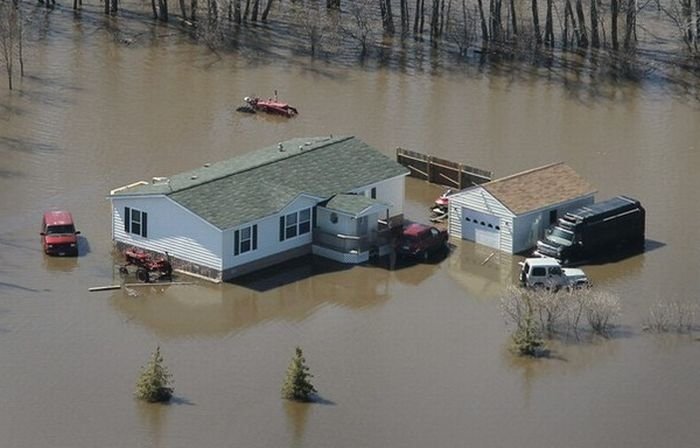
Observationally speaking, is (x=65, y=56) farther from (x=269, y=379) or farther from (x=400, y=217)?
(x=269, y=379)

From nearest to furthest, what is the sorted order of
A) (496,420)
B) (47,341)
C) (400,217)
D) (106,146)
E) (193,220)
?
(496,420) < (47,341) < (193,220) < (400,217) < (106,146)

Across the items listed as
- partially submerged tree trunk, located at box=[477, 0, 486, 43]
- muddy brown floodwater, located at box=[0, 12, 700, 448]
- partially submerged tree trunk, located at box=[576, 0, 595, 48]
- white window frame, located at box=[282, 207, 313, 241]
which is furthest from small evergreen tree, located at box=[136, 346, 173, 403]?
partially submerged tree trunk, located at box=[576, 0, 595, 48]

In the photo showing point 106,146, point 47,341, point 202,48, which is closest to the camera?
point 47,341

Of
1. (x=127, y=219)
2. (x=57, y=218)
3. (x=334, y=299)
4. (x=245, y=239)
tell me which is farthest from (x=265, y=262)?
(x=57, y=218)

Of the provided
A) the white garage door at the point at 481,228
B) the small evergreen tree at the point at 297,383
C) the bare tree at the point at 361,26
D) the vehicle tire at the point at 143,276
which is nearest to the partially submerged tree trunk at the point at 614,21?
the bare tree at the point at 361,26

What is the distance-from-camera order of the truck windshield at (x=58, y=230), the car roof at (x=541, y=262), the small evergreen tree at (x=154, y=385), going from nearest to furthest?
the small evergreen tree at (x=154, y=385) → the car roof at (x=541, y=262) → the truck windshield at (x=58, y=230)

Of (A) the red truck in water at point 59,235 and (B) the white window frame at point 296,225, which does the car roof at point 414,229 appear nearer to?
(B) the white window frame at point 296,225

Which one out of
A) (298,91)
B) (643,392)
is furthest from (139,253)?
(298,91)

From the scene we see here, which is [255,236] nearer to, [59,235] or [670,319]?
[59,235]
